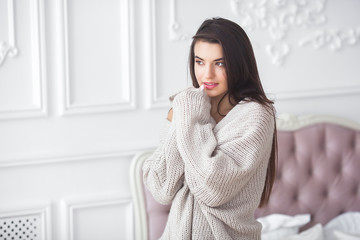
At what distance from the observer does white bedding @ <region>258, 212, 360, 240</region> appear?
269cm

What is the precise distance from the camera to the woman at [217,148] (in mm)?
1606

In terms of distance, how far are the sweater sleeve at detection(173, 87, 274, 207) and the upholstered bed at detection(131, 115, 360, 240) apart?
129 centimetres

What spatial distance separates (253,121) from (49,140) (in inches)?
49.3

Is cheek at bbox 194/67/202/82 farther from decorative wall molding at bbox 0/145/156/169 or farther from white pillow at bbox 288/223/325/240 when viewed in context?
white pillow at bbox 288/223/325/240

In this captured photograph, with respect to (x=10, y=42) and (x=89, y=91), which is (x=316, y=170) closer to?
(x=89, y=91)

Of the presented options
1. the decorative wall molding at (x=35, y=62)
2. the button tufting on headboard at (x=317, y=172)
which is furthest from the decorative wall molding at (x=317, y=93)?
the decorative wall molding at (x=35, y=62)

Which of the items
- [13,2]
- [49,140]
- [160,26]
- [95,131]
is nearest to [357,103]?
[160,26]

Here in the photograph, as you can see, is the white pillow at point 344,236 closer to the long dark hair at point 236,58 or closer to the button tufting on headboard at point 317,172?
the button tufting on headboard at point 317,172

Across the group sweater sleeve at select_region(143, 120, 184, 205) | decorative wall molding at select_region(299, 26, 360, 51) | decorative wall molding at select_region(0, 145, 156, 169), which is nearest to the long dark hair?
sweater sleeve at select_region(143, 120, 184, 205)

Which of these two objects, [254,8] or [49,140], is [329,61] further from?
[49,140]

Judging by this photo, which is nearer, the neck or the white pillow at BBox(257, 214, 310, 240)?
the neck

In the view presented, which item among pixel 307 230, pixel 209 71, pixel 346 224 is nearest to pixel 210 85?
pixel 209 71

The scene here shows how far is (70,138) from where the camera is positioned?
264 cm

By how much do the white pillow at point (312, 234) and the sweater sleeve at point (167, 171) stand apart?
1.15m
